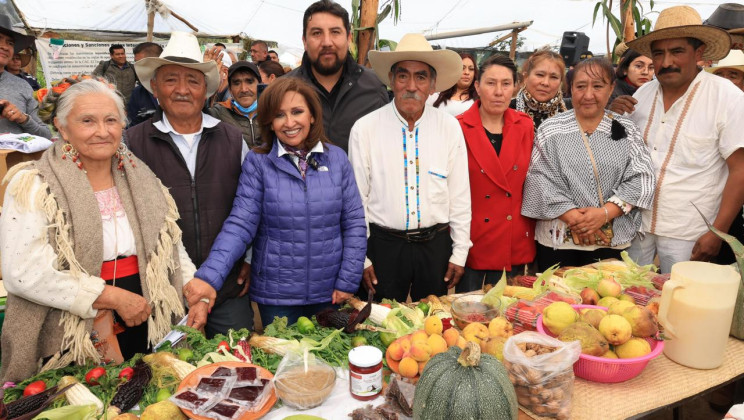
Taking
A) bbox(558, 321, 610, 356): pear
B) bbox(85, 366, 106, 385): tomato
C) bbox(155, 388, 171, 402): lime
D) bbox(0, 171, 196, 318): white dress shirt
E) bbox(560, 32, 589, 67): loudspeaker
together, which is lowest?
bbox(155, 388, 171, 402): lime

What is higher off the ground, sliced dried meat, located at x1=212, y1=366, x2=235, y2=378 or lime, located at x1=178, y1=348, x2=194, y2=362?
sliced dried meat, located at x1=212, y1=366, x2=235, y2=378

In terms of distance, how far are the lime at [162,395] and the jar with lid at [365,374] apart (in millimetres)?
691

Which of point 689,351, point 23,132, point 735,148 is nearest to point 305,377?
point 689,351

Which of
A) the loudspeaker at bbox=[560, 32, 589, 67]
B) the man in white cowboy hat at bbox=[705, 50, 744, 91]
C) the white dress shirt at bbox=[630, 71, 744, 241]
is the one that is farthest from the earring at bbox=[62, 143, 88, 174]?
the loudspeaker at bbox=[560, 32, 589, 67]

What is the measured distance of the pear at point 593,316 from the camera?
6.03ft

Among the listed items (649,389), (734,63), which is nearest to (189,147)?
(649,389)

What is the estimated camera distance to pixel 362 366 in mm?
1665

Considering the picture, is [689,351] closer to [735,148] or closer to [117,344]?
[735,148]

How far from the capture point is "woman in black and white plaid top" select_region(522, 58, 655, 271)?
3.09 metres

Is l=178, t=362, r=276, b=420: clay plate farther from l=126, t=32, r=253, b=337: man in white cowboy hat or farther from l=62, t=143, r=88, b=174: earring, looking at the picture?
l=62, t=143, r=88, b=174: earring

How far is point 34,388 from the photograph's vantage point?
1.74 m

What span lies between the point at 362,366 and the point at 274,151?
151 centimetres

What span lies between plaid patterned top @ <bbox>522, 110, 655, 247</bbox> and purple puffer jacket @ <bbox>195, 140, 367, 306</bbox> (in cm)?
141

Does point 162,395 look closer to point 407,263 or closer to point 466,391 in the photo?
point 466,391
